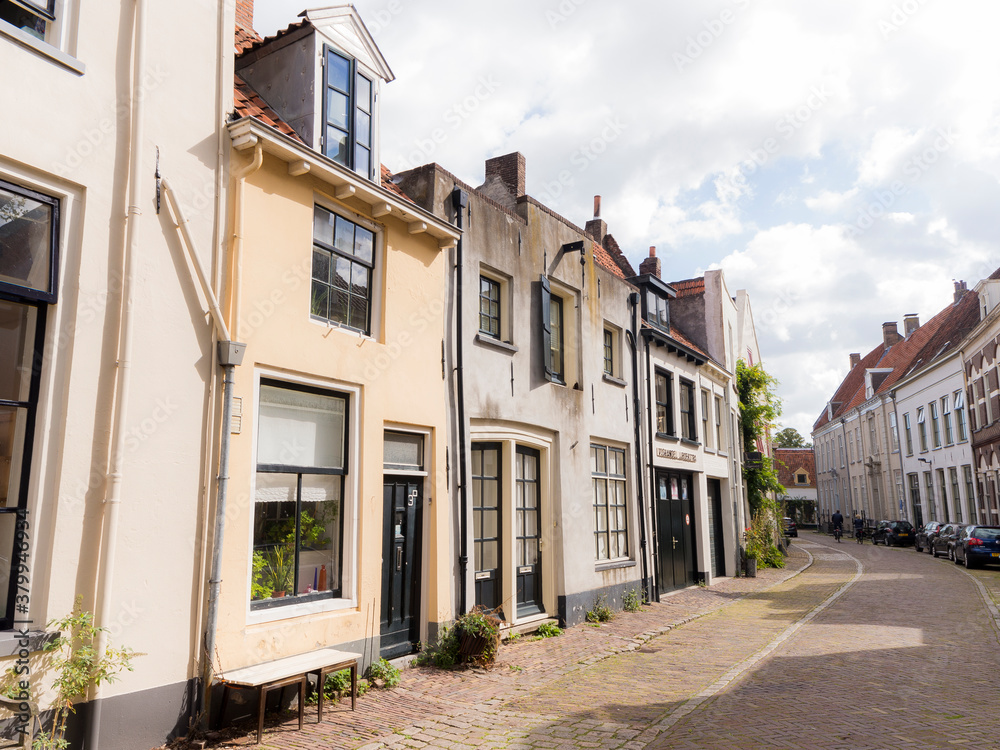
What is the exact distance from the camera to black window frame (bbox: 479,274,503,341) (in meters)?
11.0

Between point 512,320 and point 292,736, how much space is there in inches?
269

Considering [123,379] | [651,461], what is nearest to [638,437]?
[651,461]

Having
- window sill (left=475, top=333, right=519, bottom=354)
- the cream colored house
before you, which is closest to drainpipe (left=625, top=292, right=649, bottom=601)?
window sill (left=475, top=333, right=519, bottom=354)

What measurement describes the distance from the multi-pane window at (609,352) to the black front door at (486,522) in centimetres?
470

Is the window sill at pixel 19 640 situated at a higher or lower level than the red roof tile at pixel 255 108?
lower

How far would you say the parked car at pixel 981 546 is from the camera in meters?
22.1

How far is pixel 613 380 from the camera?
570 inches

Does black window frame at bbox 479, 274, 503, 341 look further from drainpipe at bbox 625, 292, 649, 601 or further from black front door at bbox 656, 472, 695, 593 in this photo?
black front door at bbox 656, 472, 695, 593

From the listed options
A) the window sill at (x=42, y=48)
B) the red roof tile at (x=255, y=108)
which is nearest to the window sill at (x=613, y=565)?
the red roof tile at (x=255, y=108)

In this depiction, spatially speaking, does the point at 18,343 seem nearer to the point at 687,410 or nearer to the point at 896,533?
the point at 687,410

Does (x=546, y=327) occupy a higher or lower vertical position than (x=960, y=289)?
lower

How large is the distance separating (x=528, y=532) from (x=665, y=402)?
23.8 ft

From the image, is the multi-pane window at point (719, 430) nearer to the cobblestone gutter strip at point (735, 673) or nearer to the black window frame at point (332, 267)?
the cobblestone gutter strip at point (735, 673)

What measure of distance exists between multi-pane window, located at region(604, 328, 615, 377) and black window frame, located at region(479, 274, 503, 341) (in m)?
4.07
